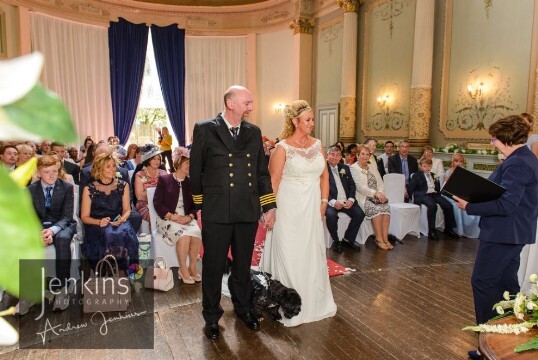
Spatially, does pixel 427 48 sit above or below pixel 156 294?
above

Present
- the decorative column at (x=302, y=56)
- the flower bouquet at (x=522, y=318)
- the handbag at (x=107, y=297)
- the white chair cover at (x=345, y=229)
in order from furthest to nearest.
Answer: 1. the decorative column at (x=302, y=56)
2. the white chair cover at (x=345, y=229)
3. the handbag at (x=107, y=297)
4. the flower bouquet at (x=522, y=318)

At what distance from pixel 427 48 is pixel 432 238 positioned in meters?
4.12

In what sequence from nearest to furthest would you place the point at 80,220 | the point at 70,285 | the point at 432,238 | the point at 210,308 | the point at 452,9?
the point at 210,308, the point at 70,285, the point at 80,220, the point at 432,238, the point at 452,9

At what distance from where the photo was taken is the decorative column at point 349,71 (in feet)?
34.2

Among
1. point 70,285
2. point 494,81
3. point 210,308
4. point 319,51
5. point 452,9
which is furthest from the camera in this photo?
point 319,51

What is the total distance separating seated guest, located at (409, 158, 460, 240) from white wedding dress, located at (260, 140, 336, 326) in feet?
11.6

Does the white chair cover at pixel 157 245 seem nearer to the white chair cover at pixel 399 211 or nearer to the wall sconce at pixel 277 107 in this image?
the white chair cover at pixel 399 211

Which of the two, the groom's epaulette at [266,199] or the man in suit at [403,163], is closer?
the groom's epaulette at [266,199]

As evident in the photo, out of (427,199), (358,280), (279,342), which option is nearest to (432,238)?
(427,199)

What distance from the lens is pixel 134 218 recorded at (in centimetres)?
453

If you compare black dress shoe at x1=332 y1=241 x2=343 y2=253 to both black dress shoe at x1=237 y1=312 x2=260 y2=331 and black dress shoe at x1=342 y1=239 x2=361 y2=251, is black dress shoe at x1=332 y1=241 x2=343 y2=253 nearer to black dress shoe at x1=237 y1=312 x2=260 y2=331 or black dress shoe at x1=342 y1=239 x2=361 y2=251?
black dress shoe at x1=342 y1=239 x2=361 y2=251

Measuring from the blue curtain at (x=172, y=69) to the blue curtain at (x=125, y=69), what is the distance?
1.49ft

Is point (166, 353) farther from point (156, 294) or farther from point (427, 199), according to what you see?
point (427, 199)

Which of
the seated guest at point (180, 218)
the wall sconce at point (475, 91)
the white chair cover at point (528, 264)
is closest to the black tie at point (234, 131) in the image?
the seated guest at point (180, 218)
